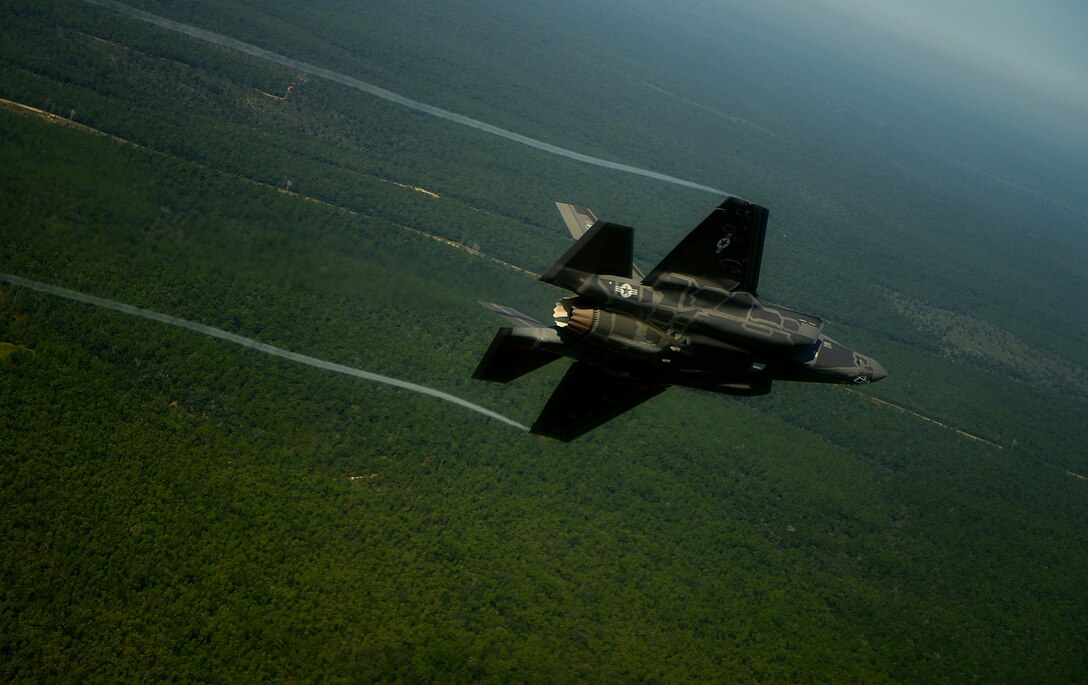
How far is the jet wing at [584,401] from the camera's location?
25.1 m

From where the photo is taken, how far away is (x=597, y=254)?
72.9ft

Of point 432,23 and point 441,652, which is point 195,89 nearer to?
point 441,652

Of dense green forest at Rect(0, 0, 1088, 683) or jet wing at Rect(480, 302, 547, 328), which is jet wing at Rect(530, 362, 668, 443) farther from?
dense green forest at Rect(0, 0, 1088, 683)

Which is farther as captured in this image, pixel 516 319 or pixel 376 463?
pixel 376 463

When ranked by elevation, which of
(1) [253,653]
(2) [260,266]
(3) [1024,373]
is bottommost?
(1) [253,653]

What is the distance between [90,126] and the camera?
63.1 metres

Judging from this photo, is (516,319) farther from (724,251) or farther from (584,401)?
(724,251)

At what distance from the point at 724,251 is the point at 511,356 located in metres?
6.36

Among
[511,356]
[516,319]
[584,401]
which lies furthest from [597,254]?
[584,401]

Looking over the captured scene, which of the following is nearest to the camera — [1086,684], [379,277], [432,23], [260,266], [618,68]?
[379,277]

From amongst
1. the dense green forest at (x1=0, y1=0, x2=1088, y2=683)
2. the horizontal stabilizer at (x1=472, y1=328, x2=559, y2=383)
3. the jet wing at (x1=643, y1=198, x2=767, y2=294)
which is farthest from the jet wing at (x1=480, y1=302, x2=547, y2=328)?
the dense green forest at (x1=0, y1=0, x2=1088, y2=683)

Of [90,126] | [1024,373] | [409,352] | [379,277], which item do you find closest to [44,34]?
[90,126]

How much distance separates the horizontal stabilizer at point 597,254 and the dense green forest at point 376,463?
26.7 feet

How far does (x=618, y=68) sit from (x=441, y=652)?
166 meters
